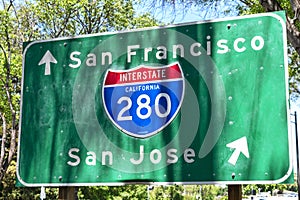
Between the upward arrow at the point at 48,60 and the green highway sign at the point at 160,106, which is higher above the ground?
the upward arrow at the point at 48,60

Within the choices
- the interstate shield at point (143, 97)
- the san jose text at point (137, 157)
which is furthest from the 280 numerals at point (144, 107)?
the san jose text at point (137, 157)

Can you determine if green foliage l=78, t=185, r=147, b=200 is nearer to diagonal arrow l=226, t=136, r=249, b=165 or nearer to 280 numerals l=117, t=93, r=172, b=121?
280 numerals l=117, t=93, r=172, b=121

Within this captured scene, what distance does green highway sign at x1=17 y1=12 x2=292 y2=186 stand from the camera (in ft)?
8.75

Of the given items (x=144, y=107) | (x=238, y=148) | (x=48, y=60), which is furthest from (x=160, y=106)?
(x=48, y=60)

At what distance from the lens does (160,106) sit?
9.52ft

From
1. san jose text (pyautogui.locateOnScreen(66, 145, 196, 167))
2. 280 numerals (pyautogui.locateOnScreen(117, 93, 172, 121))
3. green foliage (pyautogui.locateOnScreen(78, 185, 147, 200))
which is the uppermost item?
280 numerals (pyautogui.locateOnScreen(117, 93, 172, 121))

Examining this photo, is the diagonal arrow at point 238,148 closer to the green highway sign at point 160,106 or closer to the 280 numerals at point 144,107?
the green highway sign at point 160,106

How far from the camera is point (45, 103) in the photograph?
319cm

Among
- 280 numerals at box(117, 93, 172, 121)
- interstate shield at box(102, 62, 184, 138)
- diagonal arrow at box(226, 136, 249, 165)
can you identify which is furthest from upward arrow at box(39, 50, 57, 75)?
diagonal arrow at box(226, 136, 249, 165)

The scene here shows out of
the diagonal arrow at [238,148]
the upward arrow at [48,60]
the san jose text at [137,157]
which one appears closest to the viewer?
the diagonal arrow at [238,148]

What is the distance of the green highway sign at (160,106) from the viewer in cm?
267

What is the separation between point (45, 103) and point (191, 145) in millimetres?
1106

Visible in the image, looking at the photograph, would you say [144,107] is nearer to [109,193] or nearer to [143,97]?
[143,97]

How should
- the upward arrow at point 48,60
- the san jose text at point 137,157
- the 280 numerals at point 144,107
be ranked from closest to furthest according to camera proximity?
the san jose text at point 137,157 < the 280 numerals at point 144,107 < the upward arrow at point 48,60
